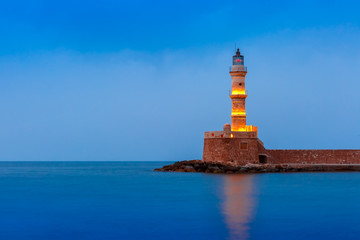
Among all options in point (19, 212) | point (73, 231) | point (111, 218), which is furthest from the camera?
point (19, 212)

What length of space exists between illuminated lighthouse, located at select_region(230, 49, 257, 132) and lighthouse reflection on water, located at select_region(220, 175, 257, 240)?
4315 millimetres

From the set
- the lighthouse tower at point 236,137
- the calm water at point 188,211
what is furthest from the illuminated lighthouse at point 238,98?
the calm water at point 188,211

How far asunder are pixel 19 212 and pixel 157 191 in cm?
768

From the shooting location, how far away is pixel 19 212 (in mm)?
17672

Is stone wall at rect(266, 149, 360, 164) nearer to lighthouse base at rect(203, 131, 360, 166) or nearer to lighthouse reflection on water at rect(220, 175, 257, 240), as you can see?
lighthouse base at rect(203, 131, 360, 166)

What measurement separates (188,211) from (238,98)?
16.7m

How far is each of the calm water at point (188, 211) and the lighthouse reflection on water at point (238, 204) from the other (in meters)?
0.02

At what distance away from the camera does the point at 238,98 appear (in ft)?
110

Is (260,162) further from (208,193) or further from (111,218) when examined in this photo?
(111,218)

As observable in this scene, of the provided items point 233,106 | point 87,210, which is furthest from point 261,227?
point 233,106

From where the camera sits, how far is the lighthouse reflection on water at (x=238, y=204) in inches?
566

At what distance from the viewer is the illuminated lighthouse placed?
33469mm

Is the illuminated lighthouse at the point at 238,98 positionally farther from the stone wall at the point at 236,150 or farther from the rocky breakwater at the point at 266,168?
the rocky breakwater at the point at 266,168

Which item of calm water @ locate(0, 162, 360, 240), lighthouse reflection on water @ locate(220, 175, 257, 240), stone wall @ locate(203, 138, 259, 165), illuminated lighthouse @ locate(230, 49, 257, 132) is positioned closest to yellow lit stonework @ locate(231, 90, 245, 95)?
illuminated lighthouse @ locate(230, 49, 257, 132)
